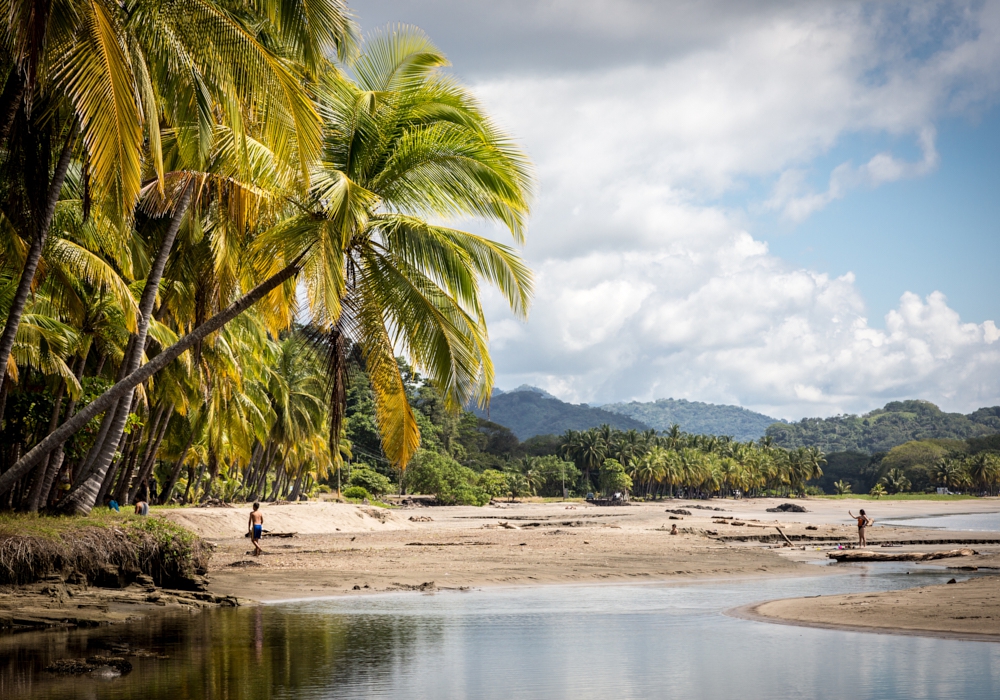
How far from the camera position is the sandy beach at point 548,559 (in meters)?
14.0

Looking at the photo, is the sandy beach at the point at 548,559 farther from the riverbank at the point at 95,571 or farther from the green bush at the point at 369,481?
the green bush at the point at 369,481

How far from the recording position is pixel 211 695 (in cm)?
821

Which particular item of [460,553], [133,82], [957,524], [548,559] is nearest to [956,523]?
[957,524]

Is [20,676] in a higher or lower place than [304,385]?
lower

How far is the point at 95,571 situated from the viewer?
1323 centimetres

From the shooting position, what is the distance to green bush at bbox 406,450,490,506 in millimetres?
72875

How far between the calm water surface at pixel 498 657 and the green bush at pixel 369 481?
52226 millimetres

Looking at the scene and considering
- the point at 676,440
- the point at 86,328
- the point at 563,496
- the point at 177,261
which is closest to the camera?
the point at 177,261

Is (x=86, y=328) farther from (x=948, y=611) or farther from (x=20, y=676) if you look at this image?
(x=948, y=611)

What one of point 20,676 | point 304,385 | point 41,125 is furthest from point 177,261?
point 304,385

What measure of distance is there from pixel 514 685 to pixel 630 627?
4.30 m

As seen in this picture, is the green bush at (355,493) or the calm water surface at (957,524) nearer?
the calm water surface at (957,524)

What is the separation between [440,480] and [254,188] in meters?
61.7

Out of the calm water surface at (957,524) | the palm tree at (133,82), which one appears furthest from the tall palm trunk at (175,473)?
the calm water surface at (957,524)
